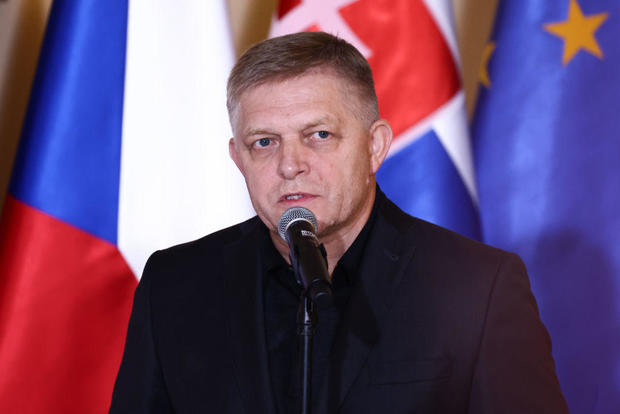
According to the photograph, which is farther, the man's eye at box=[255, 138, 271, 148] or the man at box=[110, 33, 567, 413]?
the man's eye at box=[255, 138, 271, 148]

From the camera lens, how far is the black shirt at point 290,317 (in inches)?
65.3

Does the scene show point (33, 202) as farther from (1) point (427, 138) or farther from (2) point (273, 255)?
(1) point (427, 138)

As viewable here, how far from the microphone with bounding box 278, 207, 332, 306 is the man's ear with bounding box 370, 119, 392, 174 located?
61 cm

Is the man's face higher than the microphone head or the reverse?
higher

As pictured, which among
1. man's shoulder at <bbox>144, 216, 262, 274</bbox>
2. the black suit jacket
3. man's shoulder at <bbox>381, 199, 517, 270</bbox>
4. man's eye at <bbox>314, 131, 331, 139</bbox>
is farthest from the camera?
man's shoulder at <bbox>144, 216, 262, 274</bbox>

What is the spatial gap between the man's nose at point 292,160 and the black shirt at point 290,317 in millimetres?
326

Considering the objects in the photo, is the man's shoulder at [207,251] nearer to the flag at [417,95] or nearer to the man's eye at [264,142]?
the man's eye at [264,142]

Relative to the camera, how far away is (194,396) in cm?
169

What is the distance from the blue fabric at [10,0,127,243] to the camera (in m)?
2.41

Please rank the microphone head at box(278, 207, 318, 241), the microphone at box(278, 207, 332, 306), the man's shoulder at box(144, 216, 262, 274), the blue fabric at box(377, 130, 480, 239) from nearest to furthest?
the microphone at box(278, 207, 332, 306) → the microphone head at box(278, 207, 318, 241) → the man's shoulder at box(144, 216, 262, 274) → the blue fabric at box(377, 130, 480, 239)

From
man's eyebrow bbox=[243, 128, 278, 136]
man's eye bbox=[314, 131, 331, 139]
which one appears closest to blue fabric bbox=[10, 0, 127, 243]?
man's eyebrow bbox=[243, 128, 278, 136]

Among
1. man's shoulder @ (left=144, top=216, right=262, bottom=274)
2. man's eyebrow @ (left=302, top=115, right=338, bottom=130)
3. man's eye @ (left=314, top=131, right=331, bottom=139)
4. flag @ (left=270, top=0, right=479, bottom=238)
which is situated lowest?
man's shoulder @ (left=144, top=216, right=262, bottom=274)

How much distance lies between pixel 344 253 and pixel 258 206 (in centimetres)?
31

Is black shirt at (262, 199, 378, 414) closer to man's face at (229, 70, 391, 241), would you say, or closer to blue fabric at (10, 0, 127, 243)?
man's face at (229, 70, 391, 241)
